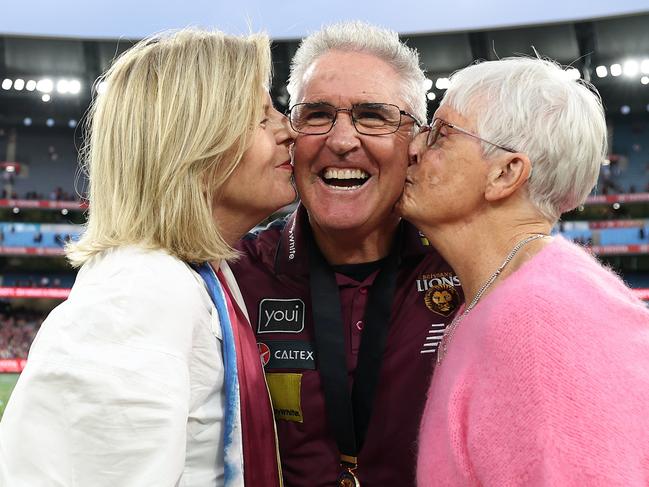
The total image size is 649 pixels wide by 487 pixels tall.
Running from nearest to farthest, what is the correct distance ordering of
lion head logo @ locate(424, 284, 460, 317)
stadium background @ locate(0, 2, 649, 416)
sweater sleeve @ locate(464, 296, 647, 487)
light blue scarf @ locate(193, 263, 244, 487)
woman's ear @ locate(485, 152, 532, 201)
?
sweater sleeve @ locate(464, 296, 647, 487), light blue scarf @ locate(193, 263, 244, 487), woman's ear @ locate(485, 152, 532, 201), lion head logo @ locate(424, 284, 460, 317), stadium background @ locate(0, 2, 649, 416)

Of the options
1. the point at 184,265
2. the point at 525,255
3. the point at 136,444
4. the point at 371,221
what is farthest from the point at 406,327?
the point at 136,444

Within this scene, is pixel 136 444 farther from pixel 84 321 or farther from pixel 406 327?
pixel 406 327

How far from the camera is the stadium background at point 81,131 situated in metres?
20.3

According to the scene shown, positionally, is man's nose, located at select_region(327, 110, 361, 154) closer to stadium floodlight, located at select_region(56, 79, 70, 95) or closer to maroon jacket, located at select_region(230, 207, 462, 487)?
maroon jacket, located at select_region(230, 207, 462, 487)

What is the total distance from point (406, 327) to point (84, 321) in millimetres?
1284

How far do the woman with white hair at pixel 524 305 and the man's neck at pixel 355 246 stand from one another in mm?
462

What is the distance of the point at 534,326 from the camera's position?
1434mm

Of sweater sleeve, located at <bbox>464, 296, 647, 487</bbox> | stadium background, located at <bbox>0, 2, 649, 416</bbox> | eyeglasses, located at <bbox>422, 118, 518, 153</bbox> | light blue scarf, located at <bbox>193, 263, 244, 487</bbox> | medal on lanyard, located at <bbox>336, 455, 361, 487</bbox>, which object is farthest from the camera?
stadium background, located at <bbox>0, 2, 649, 416</bbox>

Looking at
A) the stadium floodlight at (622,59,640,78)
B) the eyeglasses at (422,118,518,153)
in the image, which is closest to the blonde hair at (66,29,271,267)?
the eyeglasses at (422,118,518,153)

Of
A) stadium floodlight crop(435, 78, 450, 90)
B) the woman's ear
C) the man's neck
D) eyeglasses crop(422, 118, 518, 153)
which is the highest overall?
stadium floodlight crop(435, 78, 450, 90)

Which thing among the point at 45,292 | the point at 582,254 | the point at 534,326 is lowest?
the point at 45,292

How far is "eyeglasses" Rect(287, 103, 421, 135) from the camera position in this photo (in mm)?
2658

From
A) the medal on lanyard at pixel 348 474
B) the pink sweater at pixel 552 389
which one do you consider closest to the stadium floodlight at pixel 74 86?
the medal on lanyard at pixel 348 474

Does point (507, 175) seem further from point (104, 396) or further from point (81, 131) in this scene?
point (81, 131)
